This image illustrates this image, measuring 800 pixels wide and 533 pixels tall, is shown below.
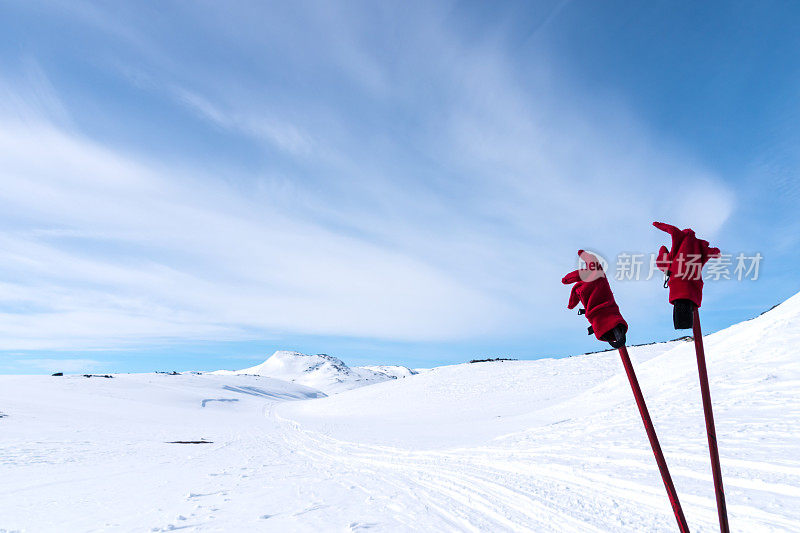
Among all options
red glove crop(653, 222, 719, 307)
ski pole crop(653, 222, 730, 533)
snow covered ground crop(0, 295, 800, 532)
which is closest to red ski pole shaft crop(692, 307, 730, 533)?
ski pole crop(653, 222, 730, 533)

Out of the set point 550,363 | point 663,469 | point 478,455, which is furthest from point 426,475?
point 550,363

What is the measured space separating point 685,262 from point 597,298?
431mm

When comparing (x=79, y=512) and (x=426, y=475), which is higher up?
(x=426, y=475)

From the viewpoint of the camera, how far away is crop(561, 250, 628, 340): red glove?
211 centimetres

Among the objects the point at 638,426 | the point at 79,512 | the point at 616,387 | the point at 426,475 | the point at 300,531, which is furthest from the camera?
the point at 616,387

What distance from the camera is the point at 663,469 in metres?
2.13

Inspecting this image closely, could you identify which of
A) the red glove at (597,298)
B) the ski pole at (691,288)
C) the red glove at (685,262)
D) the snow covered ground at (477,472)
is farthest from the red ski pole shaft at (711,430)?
the snow covered ground at (477,472)

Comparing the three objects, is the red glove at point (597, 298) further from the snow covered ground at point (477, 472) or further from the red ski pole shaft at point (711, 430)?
the snow covered ground at point (477, 472)

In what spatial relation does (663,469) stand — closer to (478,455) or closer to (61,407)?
(478,455)

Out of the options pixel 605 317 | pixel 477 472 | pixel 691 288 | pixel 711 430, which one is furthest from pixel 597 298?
pixel 477 472

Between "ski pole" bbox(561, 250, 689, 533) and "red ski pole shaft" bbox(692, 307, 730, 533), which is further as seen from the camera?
"ski pole" bbox(561, 250, 689, 533)

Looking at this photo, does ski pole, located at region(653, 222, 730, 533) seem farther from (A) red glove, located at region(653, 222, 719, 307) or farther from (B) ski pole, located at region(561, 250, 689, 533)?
(B) ski pole, located at region(561, 250, 689, 533)

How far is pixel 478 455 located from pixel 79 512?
750cm

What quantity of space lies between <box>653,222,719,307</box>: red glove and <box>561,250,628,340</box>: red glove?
0.26 metres
